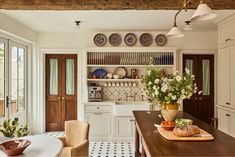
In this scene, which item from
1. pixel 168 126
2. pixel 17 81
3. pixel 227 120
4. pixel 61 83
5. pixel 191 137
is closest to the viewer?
pixel 191 137

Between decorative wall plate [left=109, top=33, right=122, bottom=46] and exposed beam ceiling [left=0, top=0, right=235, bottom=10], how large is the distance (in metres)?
2.72

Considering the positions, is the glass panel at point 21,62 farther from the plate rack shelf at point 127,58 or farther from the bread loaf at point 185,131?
the bread loaf at point 185,131

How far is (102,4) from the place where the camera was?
3127 millimetres

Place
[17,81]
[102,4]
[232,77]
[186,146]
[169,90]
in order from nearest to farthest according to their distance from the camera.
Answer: [186,146]
[169,90]
[102,4]
[232,77]
[17,81]

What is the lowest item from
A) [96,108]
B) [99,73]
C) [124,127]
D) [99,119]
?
[124,127]

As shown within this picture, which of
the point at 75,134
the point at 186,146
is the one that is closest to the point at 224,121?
the point at 75,134

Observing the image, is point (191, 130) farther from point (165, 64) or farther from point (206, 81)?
point (206, 81)

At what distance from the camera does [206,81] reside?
20.1 ft

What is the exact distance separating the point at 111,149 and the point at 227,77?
2614 millimetres

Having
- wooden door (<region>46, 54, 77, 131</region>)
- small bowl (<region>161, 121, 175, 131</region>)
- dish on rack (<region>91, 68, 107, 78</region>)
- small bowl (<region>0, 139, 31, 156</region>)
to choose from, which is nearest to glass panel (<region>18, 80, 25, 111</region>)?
wooden door (<region>46, 54, 77, 131</region>)

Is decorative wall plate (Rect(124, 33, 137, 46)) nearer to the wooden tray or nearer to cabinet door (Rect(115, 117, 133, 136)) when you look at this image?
cabinet door (Rect(115, 117, 133, 136))

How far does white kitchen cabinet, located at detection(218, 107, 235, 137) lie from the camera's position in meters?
4.25

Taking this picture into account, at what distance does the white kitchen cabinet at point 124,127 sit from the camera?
5.49 metres

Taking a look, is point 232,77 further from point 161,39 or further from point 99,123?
point 99,123
